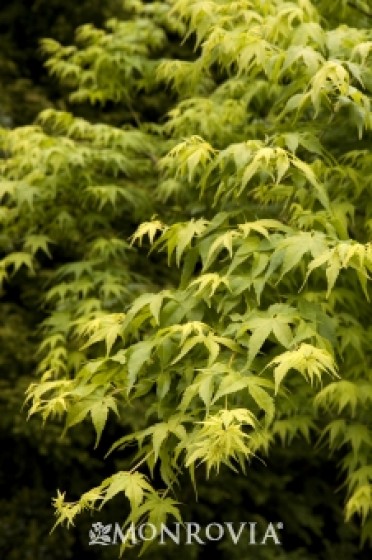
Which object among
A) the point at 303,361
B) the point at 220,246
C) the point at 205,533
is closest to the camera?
the point at 303,361

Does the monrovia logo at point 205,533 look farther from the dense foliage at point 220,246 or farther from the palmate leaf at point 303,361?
the palmate leaf at point 303,361

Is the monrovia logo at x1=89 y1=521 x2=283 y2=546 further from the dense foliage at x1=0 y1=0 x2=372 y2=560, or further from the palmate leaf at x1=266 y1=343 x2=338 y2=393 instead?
the palmate leaf at x1=266 y1=343 x2=338 y2=393

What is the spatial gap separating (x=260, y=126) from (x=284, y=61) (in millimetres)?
674

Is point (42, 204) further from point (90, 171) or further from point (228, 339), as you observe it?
point (228, 339)

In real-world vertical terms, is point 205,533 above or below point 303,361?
below

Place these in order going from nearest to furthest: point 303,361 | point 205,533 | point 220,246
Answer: point 303,361, point 220,246, point 205,533

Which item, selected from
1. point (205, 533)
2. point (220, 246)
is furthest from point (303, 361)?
point (205, 533)

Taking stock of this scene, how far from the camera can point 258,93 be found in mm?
3443

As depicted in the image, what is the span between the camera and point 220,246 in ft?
8.11

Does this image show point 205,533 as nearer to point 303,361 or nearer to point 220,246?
point 220,246

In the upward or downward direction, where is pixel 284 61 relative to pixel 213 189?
upward

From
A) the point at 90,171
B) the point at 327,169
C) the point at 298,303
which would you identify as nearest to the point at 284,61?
the point at 327,169

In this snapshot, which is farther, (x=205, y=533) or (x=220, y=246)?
(x=205, y=533)

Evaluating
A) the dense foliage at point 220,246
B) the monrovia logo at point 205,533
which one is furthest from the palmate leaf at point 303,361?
the monrovia logo at point 205,533
